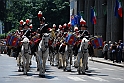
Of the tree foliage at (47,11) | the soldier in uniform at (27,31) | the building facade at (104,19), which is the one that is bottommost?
the soldier in uniform at (27,31)

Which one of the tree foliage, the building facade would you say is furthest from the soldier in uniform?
the tree foliage

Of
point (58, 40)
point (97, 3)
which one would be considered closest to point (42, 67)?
point (58, 40)

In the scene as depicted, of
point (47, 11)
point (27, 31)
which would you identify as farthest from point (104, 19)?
point (47, 11)

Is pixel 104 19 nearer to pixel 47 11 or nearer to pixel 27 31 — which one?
pixel 27 31

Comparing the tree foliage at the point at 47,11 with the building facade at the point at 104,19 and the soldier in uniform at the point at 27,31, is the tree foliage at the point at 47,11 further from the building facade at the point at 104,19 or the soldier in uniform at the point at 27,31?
the soldier in uniform at the point at 27,31

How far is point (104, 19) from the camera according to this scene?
55.5 metres

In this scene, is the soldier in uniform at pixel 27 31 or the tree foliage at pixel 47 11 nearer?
the soldier in uniform at pixel 27 31

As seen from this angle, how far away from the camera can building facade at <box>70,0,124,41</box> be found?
48906 mm

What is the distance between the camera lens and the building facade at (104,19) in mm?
48906

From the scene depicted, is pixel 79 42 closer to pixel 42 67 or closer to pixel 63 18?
pixel 42 67

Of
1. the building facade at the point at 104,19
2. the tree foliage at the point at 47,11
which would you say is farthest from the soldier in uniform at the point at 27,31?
the tree foliage at the point at 47,11

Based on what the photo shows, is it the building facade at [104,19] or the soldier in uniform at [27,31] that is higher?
the building facade at [104,19]

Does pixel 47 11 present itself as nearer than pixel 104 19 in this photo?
No

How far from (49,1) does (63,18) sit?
5481 mm
